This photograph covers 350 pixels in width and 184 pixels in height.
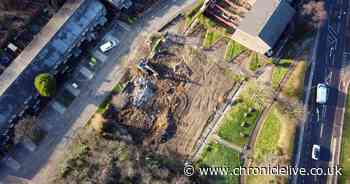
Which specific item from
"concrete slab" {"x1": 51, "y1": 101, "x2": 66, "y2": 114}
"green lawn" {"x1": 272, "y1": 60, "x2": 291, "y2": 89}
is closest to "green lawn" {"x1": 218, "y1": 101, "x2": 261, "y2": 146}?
"green lawn" {"x1": 272, "y1": 60, "x2": 291, "y2": 89}

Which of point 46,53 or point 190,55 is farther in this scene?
point 190,55

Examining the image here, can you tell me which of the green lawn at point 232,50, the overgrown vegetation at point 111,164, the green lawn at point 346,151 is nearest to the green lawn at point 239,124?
the green lawn at point 232,50

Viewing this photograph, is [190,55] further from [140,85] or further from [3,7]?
[3,7]

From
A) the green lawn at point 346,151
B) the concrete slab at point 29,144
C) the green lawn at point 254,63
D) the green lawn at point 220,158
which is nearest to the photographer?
the concrete slab at point 29,144

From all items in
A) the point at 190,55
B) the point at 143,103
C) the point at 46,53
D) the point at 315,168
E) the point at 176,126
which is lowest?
the point at 315,168

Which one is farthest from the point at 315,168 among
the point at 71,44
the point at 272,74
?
the point at 71,44

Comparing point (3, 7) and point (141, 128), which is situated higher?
point (3, 7)

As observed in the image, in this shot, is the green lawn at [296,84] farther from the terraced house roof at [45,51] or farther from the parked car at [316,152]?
the terraced house roof at [45,51]

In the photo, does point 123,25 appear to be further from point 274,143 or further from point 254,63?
point 274,143
